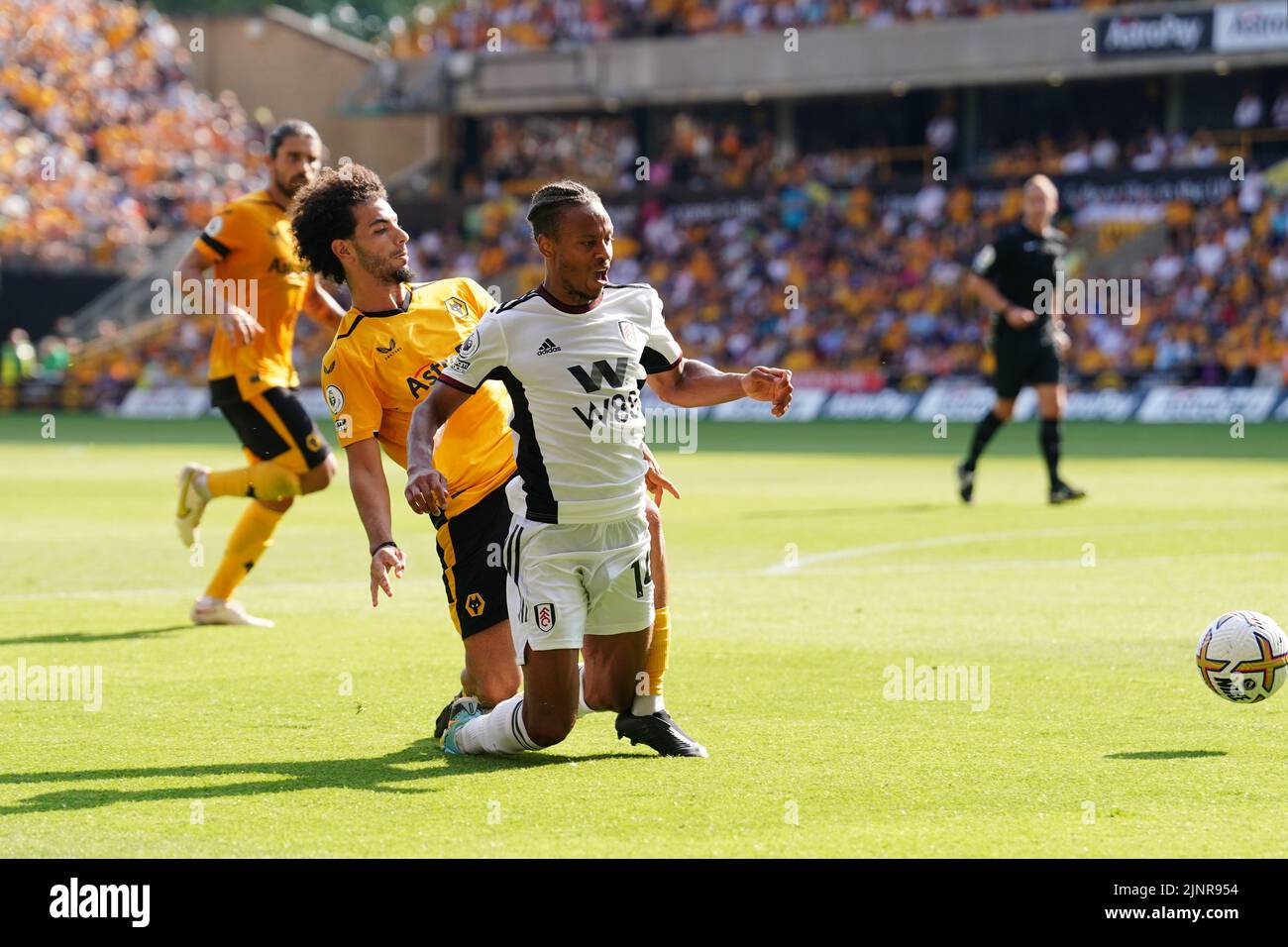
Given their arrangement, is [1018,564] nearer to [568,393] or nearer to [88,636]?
[88,636]

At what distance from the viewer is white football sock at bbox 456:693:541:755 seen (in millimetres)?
6375

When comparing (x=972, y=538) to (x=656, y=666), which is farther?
(x=972, y=538)

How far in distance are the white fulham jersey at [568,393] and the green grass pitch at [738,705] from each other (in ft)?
3.14

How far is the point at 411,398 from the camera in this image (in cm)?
702

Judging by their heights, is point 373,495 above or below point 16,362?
below

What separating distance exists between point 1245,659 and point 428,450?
3.21m

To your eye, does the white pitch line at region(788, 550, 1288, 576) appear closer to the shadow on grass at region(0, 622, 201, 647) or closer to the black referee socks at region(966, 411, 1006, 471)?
the black referee socks at region(966, 411, 1006, 471)

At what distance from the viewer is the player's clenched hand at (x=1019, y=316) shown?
15.6m

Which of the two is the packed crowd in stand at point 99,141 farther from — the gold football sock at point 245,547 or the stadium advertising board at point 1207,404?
the gold football sock at point 245,547

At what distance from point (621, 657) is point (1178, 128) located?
115ft
